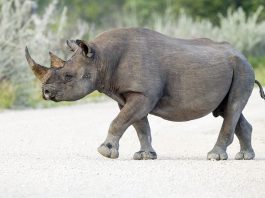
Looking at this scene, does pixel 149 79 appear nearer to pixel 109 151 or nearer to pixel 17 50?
pixel 109 151

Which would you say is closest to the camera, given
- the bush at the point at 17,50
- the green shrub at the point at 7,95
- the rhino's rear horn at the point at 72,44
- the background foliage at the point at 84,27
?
the rhino's rear horn at the point at 72,44

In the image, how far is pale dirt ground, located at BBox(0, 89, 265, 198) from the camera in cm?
903

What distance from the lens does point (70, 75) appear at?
35.0 ft

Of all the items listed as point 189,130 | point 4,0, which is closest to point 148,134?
point 189,130

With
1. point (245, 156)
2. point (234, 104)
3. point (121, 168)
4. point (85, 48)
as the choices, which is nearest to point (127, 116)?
point (85, 48)

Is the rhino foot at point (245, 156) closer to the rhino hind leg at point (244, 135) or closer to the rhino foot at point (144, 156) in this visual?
the rhino hind leg at point (244, 135)

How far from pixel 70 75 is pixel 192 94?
4.06 ft

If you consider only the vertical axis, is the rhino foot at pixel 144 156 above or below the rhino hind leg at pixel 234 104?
below

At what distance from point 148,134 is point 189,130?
3697mm

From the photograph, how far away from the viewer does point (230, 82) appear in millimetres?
11281

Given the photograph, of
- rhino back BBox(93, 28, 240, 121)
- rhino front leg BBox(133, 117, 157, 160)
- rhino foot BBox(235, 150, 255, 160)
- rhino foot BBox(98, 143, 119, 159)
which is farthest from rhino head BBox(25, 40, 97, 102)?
rhino foot BBox(235, 150, 255, 160)

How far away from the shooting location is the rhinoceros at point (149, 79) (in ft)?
35.0

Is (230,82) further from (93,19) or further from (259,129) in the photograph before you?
(93,19)

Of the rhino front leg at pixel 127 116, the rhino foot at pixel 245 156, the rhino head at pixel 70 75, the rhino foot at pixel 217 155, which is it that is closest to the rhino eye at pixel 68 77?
the rhino head at pixel 70 75
